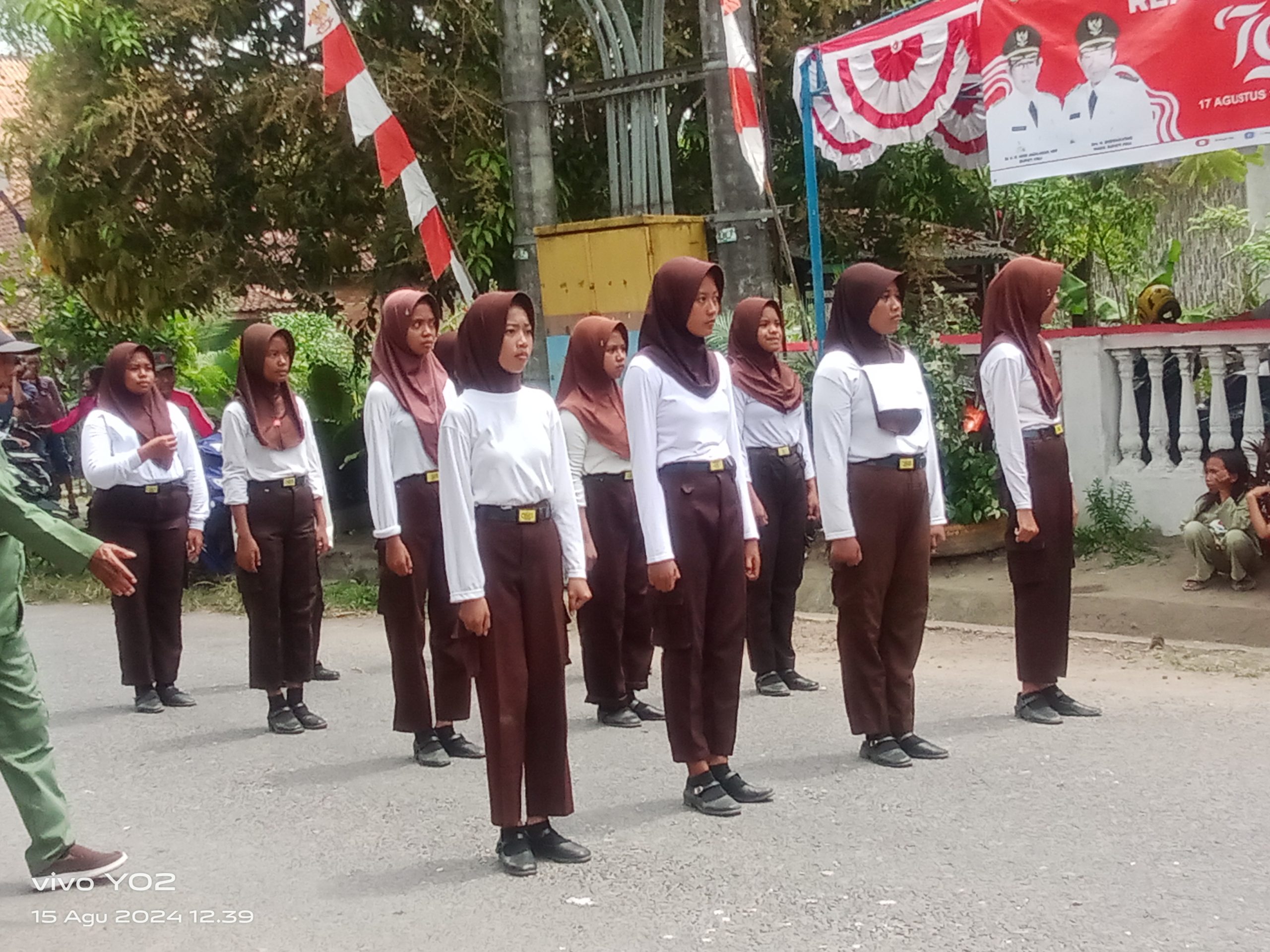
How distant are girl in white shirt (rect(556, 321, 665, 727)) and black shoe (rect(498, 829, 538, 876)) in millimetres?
1891

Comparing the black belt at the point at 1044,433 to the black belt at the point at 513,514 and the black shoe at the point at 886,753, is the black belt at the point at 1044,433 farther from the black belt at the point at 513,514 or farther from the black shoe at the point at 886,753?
the black belt at the point at 513,514

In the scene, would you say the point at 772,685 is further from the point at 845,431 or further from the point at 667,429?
the point at 667,429

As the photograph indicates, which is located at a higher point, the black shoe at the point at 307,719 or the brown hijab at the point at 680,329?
the brown hijab at the point at 680,329

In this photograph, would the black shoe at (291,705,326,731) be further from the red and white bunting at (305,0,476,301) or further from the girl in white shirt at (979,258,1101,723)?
the red and white bunting at (305,0,476,301)

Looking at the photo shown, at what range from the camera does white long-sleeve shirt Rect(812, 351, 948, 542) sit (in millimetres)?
5508

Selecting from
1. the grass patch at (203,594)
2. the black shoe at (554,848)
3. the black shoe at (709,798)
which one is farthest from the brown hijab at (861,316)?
the grass patch at (203,594)

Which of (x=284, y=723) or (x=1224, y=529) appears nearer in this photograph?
(x=284, y=723)

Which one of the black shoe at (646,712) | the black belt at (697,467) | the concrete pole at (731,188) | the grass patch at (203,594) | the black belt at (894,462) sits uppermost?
the concrete pole at (731,188)

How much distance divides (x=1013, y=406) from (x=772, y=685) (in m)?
1.84

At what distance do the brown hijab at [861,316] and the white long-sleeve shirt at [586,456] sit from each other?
1.31 metres

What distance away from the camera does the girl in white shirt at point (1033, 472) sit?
5.90m

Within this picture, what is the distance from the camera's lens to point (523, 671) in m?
4.61

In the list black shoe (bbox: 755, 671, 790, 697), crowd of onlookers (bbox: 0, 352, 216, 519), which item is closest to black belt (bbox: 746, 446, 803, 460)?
black shoe (bbox: 755, 671, 790, 697)

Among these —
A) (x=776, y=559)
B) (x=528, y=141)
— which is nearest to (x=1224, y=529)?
(x=776, y=559)
